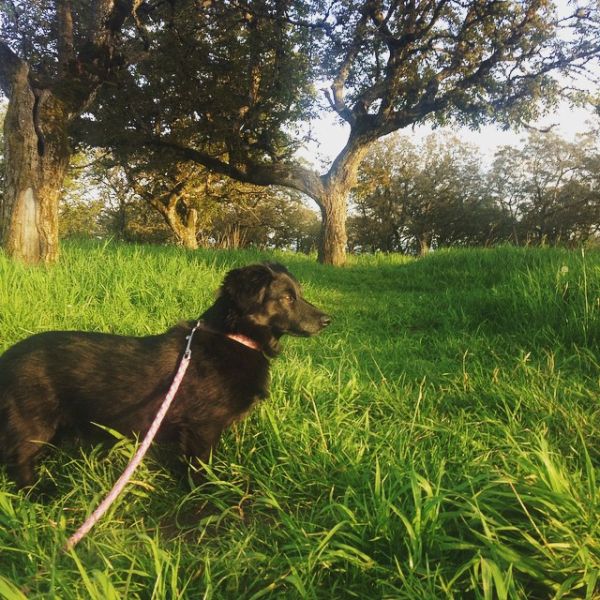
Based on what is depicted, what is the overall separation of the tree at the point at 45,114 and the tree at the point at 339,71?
4345 mm

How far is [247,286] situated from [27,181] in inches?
214

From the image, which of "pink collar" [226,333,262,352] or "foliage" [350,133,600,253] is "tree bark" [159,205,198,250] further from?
"pink collar" [226,333,262,352]

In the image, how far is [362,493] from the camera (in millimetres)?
1818

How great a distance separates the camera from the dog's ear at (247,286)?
2764 millimetres

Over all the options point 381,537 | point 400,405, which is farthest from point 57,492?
point 400,405

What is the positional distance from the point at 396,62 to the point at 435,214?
2563 cm

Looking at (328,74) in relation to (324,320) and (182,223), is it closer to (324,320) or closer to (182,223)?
(324,320)

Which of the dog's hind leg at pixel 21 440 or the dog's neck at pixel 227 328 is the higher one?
the dog's neck at pixel 227 328

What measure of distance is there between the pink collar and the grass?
0.36 meters

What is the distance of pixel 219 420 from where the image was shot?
2350mm

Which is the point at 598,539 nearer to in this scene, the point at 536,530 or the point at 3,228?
the point at 536,530

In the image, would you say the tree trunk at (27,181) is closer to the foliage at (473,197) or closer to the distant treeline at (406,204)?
the distant treeline at (406,204)

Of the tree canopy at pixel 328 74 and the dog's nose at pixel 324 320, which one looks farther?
the tree canopy at pixel 328 74

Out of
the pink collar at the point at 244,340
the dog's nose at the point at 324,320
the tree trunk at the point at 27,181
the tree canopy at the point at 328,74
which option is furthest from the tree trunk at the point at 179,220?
the pink collar at the point at 244,340
